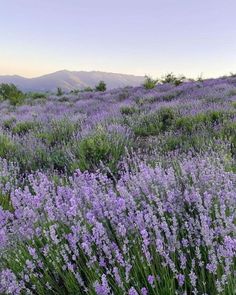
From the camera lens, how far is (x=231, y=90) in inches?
380

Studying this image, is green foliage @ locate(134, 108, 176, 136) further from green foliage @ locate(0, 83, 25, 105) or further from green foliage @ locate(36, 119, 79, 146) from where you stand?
green foliage @ locate(0, 83, 25, 105)

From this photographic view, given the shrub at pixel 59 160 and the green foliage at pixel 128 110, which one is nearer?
the shrub at pixel 59 160

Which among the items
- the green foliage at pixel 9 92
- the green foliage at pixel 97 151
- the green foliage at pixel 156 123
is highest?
the green foliage at pixel 9 92

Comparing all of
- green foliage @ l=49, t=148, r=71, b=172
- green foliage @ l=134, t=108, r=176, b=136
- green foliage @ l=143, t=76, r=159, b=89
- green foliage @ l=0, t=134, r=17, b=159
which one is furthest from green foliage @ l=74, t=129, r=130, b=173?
green foliage @ l=143, t=76, r=159, b=89

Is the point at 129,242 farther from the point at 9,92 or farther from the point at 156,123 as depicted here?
the point at 9,92

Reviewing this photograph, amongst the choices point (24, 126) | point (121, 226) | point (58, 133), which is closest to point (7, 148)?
point (58, 133)

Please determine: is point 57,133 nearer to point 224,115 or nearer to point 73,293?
point 224,115

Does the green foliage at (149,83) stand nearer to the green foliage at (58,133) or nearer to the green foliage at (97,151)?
the green foliage at (58,133)

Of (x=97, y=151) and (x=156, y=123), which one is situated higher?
(x=156, y=123)

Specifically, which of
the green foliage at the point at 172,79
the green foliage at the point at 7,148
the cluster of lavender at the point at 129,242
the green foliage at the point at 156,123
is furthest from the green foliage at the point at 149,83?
the cluster of lavender at the point at 129,242

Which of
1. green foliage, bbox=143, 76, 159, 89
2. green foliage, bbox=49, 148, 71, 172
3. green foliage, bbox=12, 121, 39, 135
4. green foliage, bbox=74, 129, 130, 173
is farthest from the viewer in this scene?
green foliage, bbox=143, 76, 159, 89

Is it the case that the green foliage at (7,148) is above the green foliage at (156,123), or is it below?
below

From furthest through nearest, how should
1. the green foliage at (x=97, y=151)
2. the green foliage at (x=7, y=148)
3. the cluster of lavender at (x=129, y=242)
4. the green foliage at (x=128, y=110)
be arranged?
the green foliage at (x=128, y=110)
the green foliage at (x=7, y=148)
the green foliage at (x=97, y=151)
the cluster of lavender at (x=129, y=242)

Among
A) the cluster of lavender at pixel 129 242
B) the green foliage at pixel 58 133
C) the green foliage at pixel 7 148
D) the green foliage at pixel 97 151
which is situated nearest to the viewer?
the cluster of lavender at pixel 129 242
